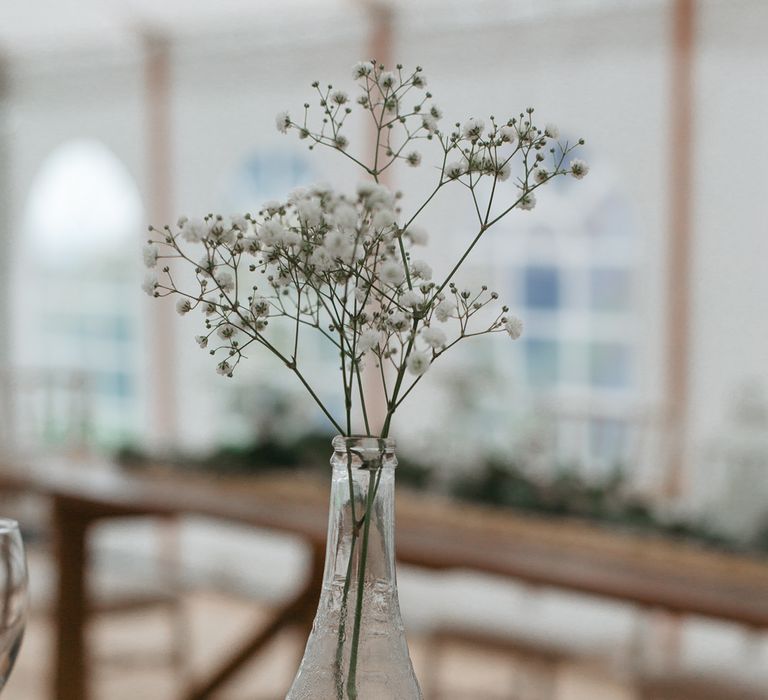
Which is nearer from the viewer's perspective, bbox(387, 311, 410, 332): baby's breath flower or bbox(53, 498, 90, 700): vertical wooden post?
bbox(387, 311, 410, 332): baby's breath flower

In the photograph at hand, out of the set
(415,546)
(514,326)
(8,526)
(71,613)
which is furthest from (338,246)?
(71,613)

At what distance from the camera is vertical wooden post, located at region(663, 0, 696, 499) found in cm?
458

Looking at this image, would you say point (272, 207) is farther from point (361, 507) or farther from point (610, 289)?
point (610, 289)

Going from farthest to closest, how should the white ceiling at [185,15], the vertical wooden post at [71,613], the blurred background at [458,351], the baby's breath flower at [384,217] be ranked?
the white ceiling at [185,15] → the vertical wooden post at [71,613] → the blurred background at [458,351] → the baby's breath flower at [384,217]

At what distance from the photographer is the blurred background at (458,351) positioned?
8.34 ft

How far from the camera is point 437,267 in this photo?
17.5 feet

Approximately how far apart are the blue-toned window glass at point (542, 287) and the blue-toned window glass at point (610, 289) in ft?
0.58

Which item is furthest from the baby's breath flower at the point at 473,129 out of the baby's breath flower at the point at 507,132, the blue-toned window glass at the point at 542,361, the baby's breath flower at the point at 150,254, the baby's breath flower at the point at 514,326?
the blue-toned window glass at the point at 542,361

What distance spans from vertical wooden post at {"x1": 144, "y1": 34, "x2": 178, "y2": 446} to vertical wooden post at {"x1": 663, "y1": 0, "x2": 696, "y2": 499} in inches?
105

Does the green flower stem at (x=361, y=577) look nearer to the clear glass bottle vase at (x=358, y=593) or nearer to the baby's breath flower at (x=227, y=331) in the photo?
the clear glass bottle vase at (x=358, y=593)

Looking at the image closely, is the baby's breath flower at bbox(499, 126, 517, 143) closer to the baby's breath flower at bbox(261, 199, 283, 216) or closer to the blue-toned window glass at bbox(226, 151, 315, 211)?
the baby's breath flower at bbox(261, 199, 283, 216)

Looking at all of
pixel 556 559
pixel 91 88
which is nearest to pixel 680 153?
pixel 556 559

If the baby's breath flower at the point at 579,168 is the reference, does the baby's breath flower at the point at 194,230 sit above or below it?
below

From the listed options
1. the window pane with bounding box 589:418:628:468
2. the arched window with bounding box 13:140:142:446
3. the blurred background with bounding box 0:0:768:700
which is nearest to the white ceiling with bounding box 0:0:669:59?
the blurred background with bounding box 0:0:768:700
